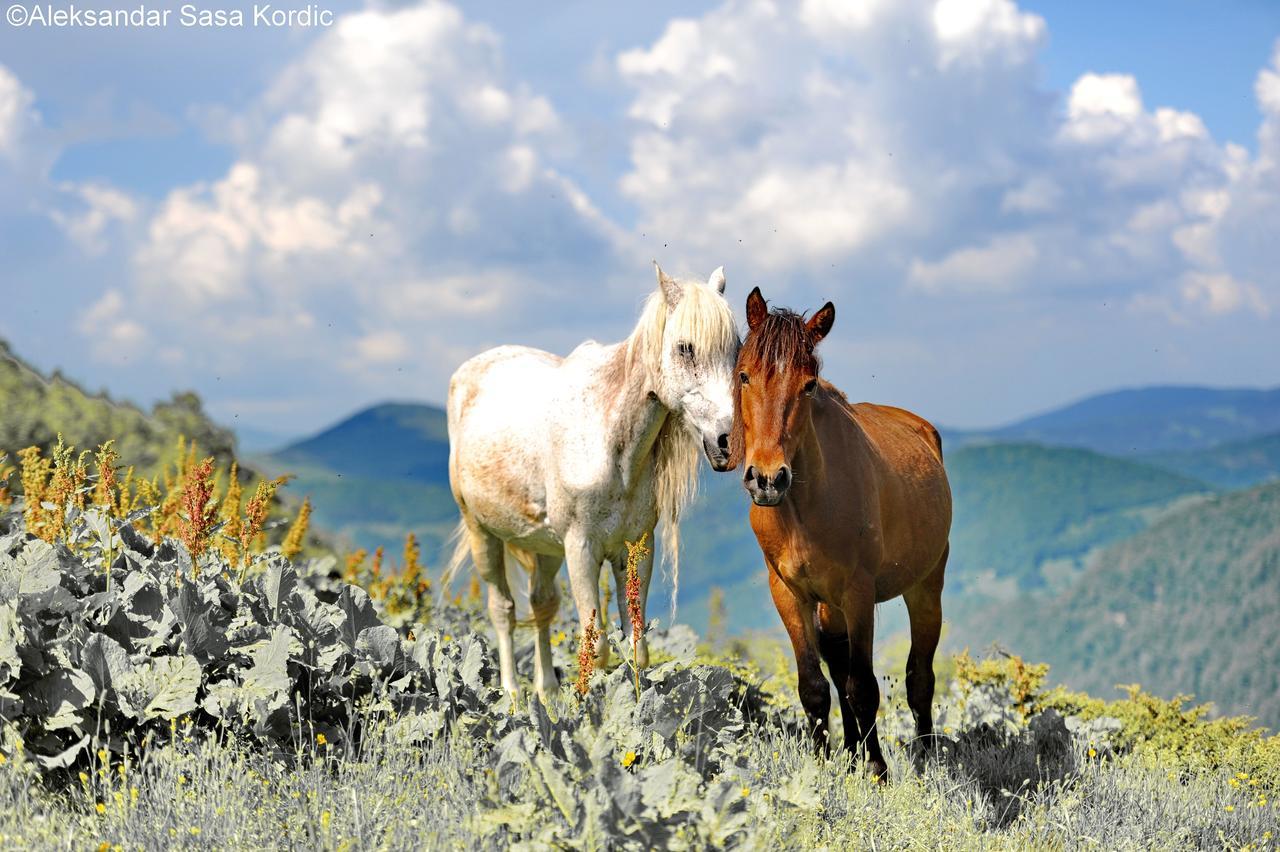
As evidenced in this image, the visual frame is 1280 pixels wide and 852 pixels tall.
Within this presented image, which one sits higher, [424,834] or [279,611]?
[279,611]

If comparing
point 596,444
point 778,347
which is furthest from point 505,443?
point 778,347

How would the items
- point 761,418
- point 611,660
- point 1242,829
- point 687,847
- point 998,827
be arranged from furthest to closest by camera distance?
point 611,660, point 1242,829, point 998,827, point 761,418, point 687,847

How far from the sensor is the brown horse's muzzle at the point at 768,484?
4699 mm

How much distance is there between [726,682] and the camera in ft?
15.6

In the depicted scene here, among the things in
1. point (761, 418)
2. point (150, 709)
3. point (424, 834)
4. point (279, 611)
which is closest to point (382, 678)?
point (279, 611)

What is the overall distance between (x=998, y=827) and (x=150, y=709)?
395 centimetres

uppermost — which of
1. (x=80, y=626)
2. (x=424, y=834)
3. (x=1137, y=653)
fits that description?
(x=80, y=626)

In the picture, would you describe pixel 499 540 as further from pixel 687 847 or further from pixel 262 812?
pixel 687 847

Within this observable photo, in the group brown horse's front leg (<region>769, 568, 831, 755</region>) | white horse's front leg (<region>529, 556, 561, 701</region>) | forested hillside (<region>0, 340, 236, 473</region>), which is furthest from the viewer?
forested hillside (<region>0, 340, 236, 473</region>)

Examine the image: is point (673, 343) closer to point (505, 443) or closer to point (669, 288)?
point (669, 288)

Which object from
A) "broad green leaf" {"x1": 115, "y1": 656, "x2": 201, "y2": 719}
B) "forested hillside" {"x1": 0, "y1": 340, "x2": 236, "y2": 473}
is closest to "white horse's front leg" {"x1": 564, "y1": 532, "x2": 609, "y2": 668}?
"broad green leaf" {"x1": 115, "y1": 656, "x2": 201, "y2": 719}

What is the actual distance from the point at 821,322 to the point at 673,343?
99cm

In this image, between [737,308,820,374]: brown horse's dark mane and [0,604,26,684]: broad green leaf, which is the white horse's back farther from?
[0,604,26,684]: broad green leaf

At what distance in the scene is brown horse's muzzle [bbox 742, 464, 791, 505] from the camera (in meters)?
4.70
